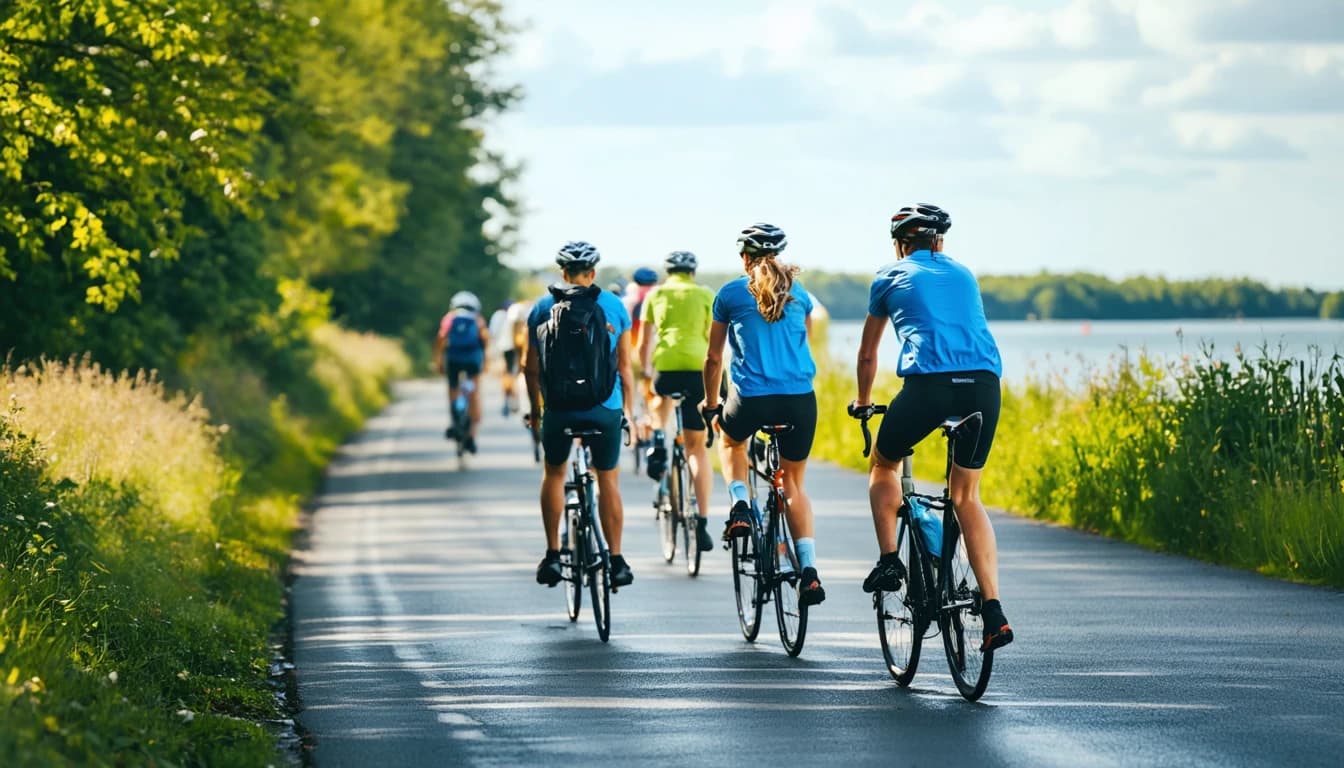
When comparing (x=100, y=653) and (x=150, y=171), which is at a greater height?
(x=150, y=171)

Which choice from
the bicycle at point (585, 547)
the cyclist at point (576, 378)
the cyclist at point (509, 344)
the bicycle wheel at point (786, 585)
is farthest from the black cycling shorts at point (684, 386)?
the cyclist at point (509, 344)

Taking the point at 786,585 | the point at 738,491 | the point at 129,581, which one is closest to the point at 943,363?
the point at 786,585

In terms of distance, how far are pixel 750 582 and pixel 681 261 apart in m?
4.40

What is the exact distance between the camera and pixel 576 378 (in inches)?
444

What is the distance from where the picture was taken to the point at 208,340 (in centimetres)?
2908

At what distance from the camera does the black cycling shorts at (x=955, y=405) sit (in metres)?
8.74

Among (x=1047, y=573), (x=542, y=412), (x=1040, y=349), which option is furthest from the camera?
(x=1040, y=349)

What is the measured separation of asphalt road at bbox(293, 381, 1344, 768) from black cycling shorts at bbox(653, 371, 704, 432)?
47.6 inches

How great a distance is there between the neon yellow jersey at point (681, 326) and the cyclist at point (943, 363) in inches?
231

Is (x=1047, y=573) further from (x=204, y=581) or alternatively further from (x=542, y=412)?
(x=204, y=581)

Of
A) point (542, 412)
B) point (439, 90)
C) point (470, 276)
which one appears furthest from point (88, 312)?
point (470, 276)

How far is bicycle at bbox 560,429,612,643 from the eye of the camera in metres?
11.4

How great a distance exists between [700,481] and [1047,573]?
2457 millimetres

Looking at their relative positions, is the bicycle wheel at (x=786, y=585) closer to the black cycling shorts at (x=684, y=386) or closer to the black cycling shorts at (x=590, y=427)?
the black cycling shorts at (x=590, y=427)
